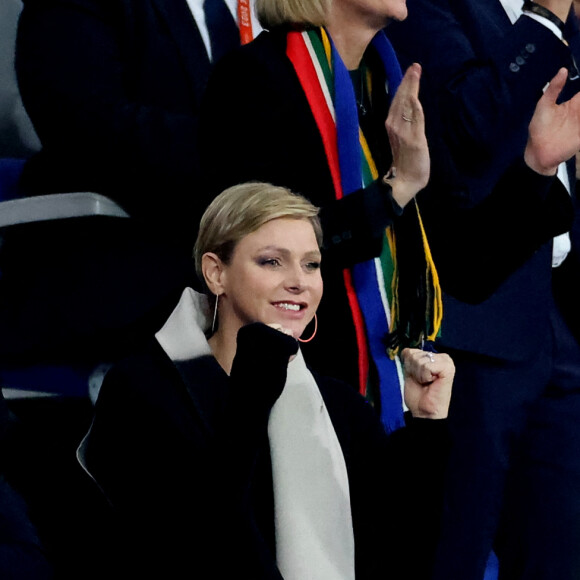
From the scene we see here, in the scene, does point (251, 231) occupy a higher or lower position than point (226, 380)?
higher

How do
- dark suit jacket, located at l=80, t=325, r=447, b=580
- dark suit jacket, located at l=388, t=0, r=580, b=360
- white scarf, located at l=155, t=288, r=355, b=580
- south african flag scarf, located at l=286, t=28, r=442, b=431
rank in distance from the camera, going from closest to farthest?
dark suit jacket, located at l=80, t=325, r=447, b=580 < white scarf, located at l=155, t=288, r=355, b=580 < south african flag scarf, located at l=286, t=28, r=442, b=431 < dark suit jacket, located at l=388, t=0, r=580, b=360

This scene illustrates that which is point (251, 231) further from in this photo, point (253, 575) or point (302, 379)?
point (253, 575)

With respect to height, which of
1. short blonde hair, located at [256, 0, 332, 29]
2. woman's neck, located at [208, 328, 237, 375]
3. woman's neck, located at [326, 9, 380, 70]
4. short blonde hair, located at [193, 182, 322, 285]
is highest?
short blonde hair, located at [256, 0, 332, 29]

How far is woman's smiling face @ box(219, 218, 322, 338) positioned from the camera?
1.62 metres

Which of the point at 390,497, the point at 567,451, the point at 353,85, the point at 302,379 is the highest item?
the point at 353,85

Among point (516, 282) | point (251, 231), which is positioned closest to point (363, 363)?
point (251, 231)

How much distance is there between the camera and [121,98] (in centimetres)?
196

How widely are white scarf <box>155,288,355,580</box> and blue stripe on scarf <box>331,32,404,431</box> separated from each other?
20 cm

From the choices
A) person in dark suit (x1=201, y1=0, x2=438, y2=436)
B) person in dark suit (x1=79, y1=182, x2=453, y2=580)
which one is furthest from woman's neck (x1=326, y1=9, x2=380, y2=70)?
person in dark suit (x1=79, y1=182, x2=453, y2=580)

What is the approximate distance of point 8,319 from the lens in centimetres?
199

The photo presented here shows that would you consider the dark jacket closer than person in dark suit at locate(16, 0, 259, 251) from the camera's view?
Yes

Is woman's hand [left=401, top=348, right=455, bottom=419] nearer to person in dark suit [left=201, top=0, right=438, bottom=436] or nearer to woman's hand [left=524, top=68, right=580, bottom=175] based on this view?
person in dark suit [left=201, top=0, right=438, bottom=436]

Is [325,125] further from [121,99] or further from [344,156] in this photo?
[121,99]

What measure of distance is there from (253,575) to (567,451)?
915 millimetres
